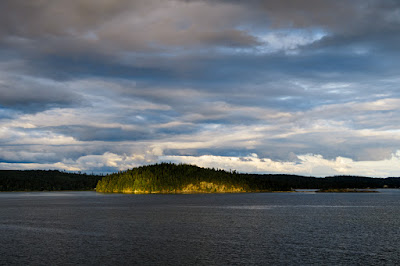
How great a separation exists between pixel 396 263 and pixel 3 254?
43.9 m

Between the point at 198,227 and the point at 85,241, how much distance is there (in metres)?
25.0

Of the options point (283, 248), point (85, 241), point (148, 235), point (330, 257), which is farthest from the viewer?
point (148, 235)

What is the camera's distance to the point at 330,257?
1809 inches

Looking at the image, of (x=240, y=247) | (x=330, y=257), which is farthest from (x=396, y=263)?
(x=240, y=247)

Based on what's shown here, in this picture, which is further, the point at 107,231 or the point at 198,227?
the point at 198,227

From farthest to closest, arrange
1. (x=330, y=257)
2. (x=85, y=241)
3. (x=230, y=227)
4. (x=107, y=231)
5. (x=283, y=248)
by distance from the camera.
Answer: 1. (x=230, y=227)
2. (x=107, y=231)
3. (x=85, y=241)
4. (x=283, y=248)
5. (x=330, y=257)

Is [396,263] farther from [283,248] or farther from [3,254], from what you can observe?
[3,254]

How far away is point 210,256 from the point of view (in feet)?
153

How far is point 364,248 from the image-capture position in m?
52.3

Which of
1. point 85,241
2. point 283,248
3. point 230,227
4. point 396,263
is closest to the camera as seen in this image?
point 396,263

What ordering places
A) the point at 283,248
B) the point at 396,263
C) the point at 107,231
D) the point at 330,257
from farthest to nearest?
the point at 107,231 < the point at 283,248 < the point at 330,257 < the point at 396,263

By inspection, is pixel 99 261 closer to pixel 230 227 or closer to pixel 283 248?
pixel 283 248

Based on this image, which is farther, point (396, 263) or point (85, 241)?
point (85, 241)

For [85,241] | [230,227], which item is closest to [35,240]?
[85,241]
